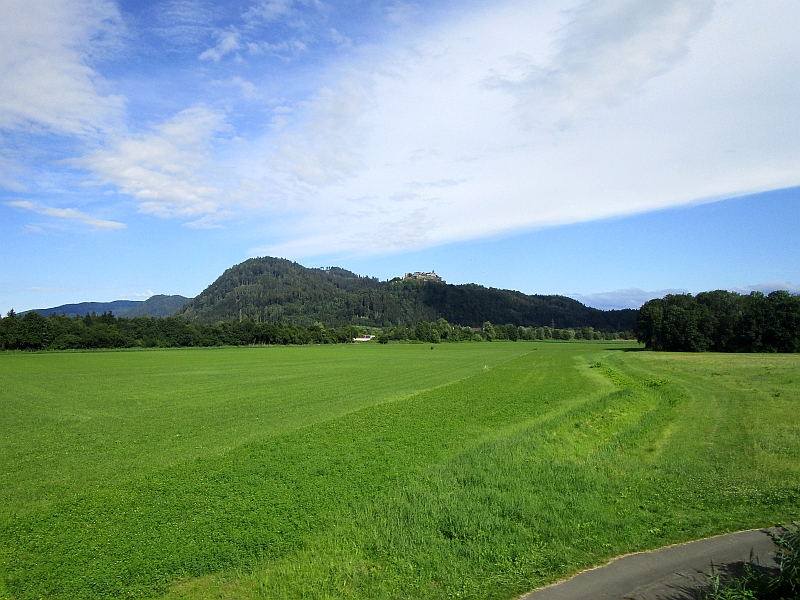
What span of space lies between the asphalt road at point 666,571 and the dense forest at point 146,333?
420 ft

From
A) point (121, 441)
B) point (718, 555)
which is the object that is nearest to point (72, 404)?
point (121, 441)

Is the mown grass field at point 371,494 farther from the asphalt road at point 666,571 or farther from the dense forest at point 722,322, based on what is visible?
the dense forest at point 722,322

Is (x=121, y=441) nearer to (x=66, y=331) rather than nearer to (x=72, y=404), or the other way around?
(x=72, y=404)

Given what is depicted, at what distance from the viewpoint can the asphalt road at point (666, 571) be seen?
784cm

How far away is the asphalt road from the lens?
25.7 feet

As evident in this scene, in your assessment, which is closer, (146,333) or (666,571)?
(666,571)

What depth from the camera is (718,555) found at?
899 cm

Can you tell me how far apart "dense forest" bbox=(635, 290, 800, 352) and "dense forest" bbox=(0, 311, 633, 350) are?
90070 millimetres

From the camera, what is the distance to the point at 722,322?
105 metres

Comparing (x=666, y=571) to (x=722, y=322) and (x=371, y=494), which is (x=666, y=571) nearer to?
(x=371, y=494)

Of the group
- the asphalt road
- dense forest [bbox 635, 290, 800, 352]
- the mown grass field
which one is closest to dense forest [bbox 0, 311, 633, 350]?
dense forest [bbox 635, 290, 800, 352]

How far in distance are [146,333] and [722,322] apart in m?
141

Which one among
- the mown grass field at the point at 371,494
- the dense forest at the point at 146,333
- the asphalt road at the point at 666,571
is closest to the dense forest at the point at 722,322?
the mown grass field at the point at 371,494

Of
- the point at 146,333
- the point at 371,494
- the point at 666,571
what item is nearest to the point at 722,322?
the point at 371,494
